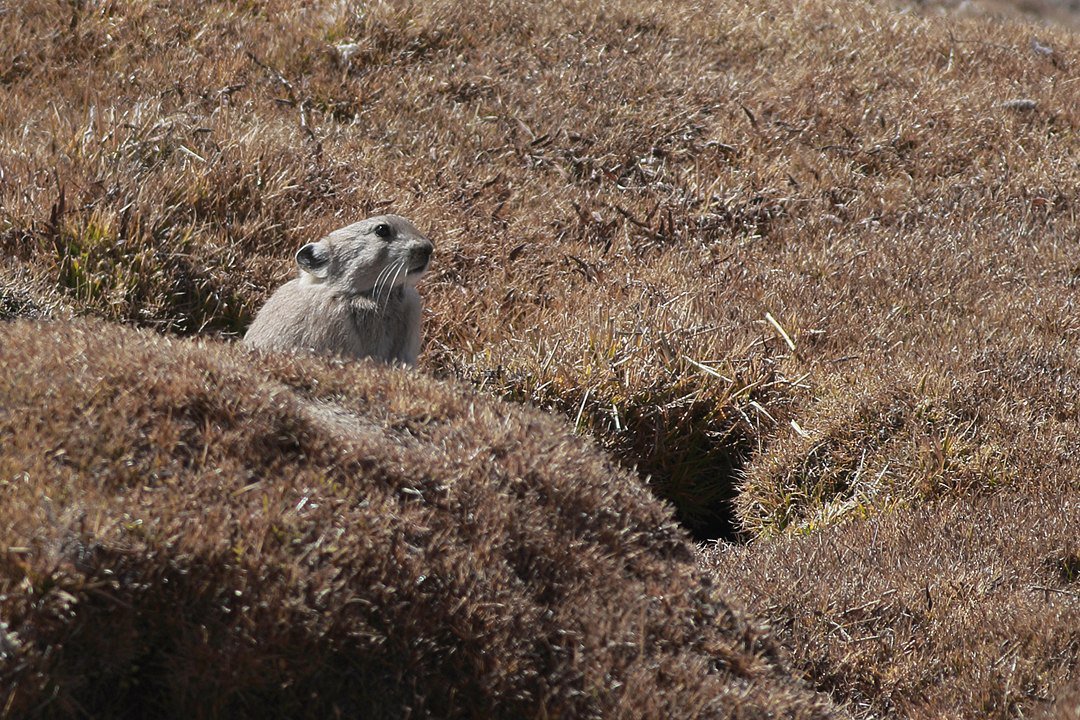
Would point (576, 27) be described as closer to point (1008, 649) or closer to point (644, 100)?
point (644, 100)

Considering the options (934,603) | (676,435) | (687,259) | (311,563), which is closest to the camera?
(311,563)

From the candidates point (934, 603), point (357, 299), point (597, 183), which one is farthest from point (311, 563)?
point (597, 183)

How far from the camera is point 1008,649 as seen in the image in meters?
Result: 5.52

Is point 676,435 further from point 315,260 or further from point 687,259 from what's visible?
point 315,260

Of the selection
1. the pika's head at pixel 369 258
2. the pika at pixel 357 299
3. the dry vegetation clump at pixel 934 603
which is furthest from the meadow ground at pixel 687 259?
the pika's head at pixel 369 258

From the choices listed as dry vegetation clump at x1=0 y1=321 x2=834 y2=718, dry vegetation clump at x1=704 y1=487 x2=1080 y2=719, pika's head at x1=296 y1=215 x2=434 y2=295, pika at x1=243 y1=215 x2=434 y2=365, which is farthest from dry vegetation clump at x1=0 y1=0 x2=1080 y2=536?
dry vegetation clump at x1=0 y1=321 x2=834 y2=718

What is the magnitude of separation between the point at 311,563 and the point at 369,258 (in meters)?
3.82

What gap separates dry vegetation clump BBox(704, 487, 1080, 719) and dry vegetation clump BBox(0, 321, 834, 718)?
0.73 meters

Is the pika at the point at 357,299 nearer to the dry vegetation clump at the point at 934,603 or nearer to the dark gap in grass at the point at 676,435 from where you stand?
the dark gap in grass at the point at 676,435

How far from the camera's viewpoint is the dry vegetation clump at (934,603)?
17.8 feet

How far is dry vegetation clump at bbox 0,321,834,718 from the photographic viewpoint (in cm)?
389

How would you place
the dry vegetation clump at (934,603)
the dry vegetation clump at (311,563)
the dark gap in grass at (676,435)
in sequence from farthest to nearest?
the dark gap in grass at (676,435), the dry vegetation clump at (934,603), the dry vegetation clump at (311,563)

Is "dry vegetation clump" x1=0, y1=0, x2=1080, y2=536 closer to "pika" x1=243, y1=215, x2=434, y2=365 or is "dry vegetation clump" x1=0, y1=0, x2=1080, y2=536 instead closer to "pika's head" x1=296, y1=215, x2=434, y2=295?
"pika" x1=243, y1=215, x2=434, y2=365

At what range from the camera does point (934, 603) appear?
5977mm
